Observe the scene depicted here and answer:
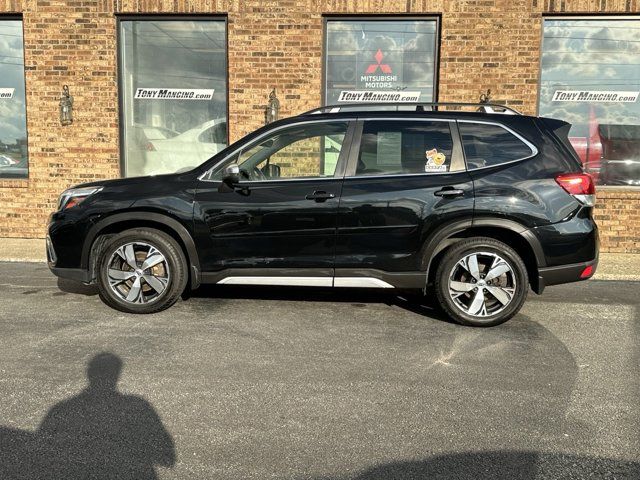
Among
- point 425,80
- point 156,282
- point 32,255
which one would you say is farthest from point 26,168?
point 425,80

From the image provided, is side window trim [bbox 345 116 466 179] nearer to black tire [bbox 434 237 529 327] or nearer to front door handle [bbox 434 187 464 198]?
front door handle [bbox 434 187 464 198]

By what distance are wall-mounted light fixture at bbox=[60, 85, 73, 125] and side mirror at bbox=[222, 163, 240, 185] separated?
18.4ft

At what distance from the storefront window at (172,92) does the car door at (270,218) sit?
476cm

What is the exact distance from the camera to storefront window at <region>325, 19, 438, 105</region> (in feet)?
31.0

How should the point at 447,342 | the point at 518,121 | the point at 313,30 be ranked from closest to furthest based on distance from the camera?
the point at 447,342
the point at 518,121
the point at 313,30

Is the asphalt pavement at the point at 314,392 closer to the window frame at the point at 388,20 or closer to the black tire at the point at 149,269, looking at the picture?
the black tire at the point at 149,269

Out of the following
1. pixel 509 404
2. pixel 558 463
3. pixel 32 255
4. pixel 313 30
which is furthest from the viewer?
pixel 313 30

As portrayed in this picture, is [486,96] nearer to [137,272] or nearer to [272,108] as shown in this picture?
[272,108]

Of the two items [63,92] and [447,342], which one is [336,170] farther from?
[63,92]

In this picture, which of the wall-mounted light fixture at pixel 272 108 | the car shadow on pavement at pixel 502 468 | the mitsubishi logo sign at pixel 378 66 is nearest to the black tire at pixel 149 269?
the car shadow on pavement at pixel 502 468

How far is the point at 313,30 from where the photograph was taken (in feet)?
30.6

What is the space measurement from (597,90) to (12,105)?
9509 millimetres

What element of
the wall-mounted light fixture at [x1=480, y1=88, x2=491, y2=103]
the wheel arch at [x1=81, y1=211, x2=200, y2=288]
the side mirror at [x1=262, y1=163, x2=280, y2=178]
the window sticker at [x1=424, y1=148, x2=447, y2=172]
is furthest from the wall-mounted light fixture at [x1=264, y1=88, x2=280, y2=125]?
the window sticker at [x1=424, y1=148, x2=447, y2=172]

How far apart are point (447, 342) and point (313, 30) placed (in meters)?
6.14
